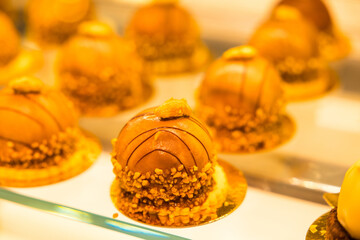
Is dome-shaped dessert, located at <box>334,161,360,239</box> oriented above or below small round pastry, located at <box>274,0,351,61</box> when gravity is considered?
below

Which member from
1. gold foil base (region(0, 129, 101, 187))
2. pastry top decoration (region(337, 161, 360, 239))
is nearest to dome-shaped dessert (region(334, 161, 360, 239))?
pastry top decoration (region(337, 161, 360, 239))

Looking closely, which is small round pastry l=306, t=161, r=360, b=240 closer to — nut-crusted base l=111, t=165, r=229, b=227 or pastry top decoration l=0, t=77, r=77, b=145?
nut-crusted base l=111, t=165, r=229, b=227

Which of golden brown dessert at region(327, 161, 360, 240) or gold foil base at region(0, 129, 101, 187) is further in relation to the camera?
gold foil base at region(0, 129, 101, 187)

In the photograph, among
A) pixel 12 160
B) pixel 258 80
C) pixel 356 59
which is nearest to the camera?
pixel 12 160

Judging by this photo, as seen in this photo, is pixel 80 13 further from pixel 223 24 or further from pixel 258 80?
pixel 258 80

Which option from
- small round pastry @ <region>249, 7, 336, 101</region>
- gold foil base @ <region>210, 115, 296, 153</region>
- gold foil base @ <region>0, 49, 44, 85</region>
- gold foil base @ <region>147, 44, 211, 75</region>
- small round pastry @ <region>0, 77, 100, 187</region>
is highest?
gold foil base @ <region>0, 49, 44, 85</region>

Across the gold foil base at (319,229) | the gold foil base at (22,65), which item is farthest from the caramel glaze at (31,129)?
the gold foil base at (319,229)

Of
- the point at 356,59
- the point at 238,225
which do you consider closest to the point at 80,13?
the point at 356,59
